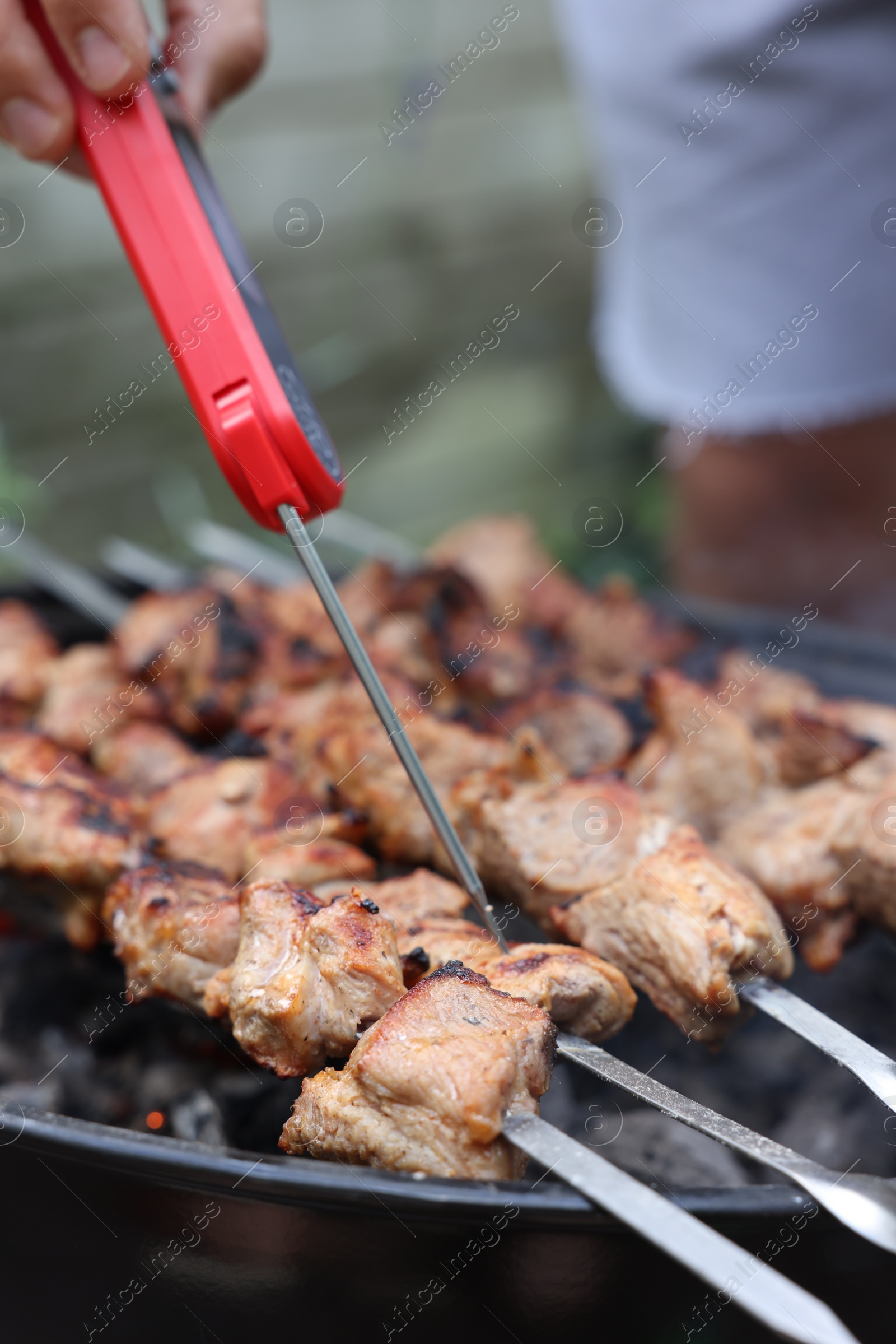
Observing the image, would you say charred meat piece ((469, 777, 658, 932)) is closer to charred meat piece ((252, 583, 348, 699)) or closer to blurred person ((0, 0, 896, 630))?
charred meat piece ((252, 583, 348, 699))

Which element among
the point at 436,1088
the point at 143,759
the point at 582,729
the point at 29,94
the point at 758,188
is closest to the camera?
the point at 436,1088

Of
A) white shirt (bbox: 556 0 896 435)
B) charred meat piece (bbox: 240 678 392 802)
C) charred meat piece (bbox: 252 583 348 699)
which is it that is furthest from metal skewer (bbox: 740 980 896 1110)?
white shirt (bbox: 556 0 896 435)

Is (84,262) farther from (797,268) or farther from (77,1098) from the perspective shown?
(77,1098)

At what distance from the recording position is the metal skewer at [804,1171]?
1.12 meters

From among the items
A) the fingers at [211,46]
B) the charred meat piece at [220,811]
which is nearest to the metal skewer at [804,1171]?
the charred meat piece at [220,811]

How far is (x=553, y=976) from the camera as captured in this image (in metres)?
1.43

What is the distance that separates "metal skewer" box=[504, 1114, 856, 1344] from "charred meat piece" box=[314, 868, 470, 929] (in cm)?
48

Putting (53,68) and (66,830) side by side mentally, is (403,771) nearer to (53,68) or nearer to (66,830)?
(66,830)

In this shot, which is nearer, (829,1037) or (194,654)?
(829,1037)

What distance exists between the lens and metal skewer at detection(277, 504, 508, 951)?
1.51 m

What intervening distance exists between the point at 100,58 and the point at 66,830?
1.30 meters

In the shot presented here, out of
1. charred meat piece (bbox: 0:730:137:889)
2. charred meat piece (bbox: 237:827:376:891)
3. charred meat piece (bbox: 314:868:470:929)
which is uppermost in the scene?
charred meat piece (bbox: 0:730:137:889)

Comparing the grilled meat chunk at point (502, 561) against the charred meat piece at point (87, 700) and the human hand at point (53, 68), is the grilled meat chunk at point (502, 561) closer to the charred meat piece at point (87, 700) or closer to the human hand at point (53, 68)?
the charred meat piece at point (87, 700)

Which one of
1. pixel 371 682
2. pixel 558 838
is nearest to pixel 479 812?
pixel 558 838
